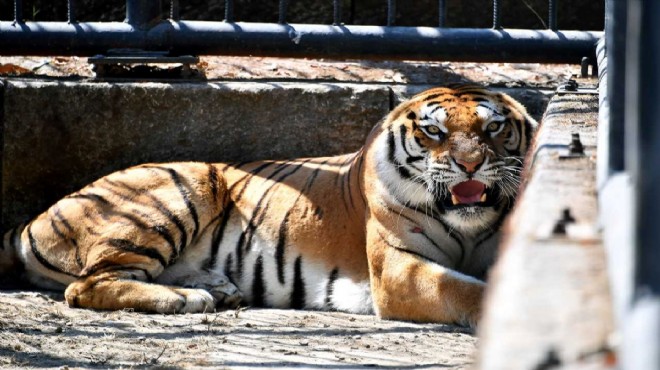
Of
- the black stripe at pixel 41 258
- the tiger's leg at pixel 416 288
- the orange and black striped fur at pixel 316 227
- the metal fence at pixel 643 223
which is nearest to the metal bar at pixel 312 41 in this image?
the orange and black striped fur at pixel 316 227

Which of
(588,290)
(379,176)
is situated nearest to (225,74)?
(379,176)

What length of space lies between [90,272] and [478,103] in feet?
6.44

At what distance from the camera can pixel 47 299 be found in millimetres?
5422

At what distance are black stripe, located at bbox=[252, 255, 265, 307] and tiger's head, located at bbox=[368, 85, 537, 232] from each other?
785 millimetres

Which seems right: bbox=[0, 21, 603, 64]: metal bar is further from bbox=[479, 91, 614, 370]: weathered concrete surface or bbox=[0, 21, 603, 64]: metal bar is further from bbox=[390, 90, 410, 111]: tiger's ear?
bbox=[479, 91, 614, 370]: weathered concrete surface

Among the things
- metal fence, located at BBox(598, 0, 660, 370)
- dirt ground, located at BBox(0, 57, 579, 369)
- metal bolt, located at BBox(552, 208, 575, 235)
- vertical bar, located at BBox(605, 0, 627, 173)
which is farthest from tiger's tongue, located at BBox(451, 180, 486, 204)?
metal fence, located at BBox(598, 0, 660, 370)

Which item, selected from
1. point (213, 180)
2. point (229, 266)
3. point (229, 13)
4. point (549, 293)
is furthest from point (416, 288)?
point (549, 293)

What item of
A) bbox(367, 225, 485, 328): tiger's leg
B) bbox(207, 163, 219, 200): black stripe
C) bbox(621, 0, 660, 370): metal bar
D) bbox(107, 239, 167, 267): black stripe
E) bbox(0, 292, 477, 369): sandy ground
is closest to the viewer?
bbox(621, 0, 660, 370): metal bar

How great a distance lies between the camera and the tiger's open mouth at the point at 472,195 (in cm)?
507

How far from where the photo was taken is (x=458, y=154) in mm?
4984

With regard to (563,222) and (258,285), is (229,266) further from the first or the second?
(563,222)

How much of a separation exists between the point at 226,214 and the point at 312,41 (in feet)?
3.37

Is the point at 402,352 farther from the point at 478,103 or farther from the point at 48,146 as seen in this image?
the point at 48,146

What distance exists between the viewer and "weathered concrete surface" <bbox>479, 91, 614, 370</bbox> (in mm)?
1541
